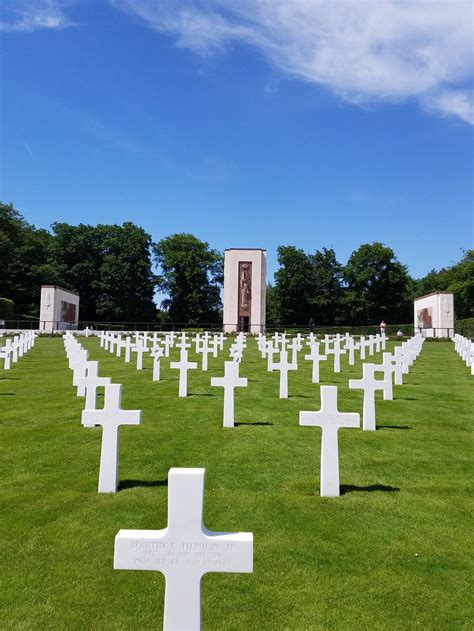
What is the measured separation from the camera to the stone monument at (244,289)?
5069cm

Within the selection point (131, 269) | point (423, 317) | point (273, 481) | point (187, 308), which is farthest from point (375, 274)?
point (273, 481)

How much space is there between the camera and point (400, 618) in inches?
121

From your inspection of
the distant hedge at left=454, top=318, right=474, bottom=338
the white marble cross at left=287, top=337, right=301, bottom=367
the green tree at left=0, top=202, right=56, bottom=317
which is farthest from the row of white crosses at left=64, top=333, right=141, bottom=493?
the green tree at left=0, top=202, right=56, bottom=317

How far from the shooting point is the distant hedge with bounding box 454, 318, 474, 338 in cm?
4019

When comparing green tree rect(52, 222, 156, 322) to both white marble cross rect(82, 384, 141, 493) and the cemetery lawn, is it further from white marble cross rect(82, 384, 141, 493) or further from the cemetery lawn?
white marble cross rect(82, 384, 141, 493)

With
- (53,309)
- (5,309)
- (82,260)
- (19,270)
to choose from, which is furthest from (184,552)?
(82,260)

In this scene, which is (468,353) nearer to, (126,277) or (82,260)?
(126,277)

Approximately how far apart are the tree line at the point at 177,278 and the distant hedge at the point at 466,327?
16.5 m

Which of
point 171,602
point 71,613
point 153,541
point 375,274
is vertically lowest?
point 71,613

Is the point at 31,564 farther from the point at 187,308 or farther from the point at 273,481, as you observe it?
the point at 187,308

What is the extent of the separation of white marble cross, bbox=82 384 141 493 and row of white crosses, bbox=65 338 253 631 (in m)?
2.88

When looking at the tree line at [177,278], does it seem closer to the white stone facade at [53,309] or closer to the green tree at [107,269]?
the green tree at [107,269]

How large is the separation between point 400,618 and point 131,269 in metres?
60.9

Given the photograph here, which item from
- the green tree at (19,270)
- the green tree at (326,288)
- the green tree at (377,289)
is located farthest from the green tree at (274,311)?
the green tree at (19,270)
